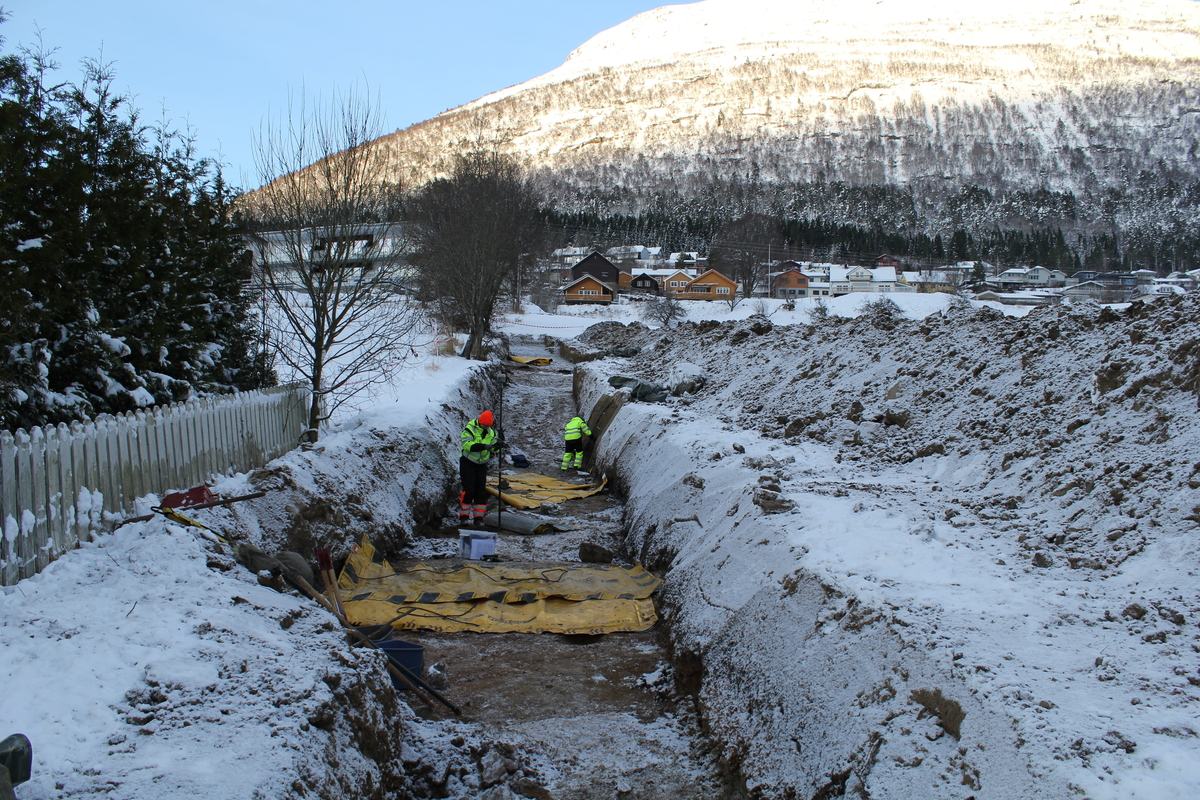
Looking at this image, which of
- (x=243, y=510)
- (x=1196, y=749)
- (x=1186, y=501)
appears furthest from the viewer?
(x=243, y=510)

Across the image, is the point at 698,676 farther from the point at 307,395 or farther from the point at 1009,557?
the point at 307,395

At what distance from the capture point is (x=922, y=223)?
13112 cm

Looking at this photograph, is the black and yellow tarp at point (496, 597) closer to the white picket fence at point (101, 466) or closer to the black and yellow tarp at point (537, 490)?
the white picket fence at point (101, 466)

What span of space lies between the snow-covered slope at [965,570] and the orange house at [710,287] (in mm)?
70961

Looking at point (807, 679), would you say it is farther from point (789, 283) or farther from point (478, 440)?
point (789, 283)

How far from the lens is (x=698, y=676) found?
17.3 feet

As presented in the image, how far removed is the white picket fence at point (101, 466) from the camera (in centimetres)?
442

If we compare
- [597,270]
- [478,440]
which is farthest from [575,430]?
[597,270]

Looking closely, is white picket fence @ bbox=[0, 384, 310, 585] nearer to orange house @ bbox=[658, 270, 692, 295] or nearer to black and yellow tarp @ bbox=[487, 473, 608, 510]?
black and yellow tarp @ bbox=[487, 473, 608, 510]

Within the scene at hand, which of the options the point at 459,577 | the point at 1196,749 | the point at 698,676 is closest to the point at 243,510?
the point at 459,577

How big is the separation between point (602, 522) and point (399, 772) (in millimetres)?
6310

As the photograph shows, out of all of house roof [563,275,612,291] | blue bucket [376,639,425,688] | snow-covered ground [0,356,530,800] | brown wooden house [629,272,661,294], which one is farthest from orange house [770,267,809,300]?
snow-covered ground [0,356,530,800]

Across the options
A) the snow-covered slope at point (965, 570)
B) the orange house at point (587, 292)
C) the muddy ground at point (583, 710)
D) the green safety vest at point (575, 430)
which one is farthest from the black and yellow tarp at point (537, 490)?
the orange house at point (587, 292)

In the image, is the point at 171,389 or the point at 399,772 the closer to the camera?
the point at 399,772
